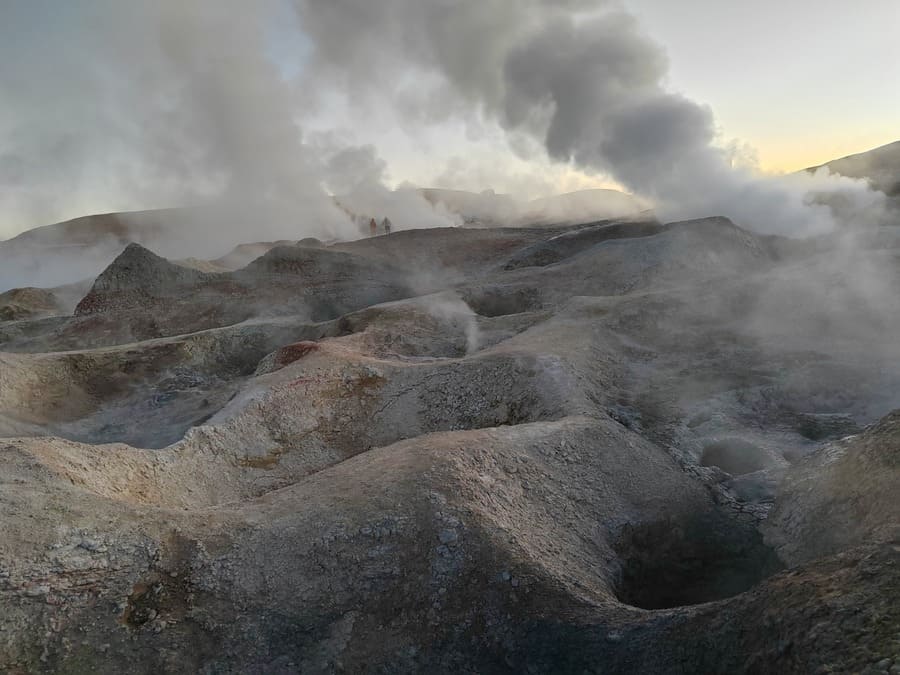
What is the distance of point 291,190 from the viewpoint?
2731 inches

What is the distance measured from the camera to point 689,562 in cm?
1176

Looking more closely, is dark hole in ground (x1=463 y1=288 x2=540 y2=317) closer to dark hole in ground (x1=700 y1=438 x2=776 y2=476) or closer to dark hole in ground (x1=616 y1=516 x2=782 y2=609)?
dark hole in ground (x1=700 y1=438 x2=776 y2=476)

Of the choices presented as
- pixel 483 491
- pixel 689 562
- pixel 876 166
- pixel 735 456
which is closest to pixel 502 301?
pixel 735 456

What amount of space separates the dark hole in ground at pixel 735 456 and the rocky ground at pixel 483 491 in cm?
8

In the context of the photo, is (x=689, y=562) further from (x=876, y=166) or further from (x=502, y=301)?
(x=876, y=166)

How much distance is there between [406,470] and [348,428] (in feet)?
22.8

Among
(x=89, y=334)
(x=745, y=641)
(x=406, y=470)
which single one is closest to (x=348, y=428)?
(x=406, y=470)

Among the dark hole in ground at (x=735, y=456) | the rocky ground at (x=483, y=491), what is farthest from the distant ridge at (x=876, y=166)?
the dark hole in ground at (x=735, y=456)

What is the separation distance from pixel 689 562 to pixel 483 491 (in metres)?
4.41

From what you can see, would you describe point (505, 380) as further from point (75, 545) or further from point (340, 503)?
point (75, 545)

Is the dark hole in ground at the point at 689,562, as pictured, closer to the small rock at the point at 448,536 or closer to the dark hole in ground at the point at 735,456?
the dark hole in ground at the point at 735,456

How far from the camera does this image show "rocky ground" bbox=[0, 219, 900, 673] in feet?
26.6

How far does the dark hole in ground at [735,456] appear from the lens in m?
14.4

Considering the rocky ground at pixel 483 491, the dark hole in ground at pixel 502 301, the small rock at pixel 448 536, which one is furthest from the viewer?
the dark hole in ground at pixel 502 301
